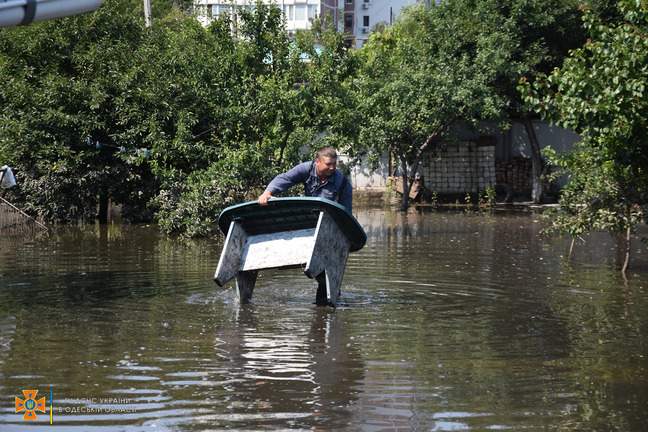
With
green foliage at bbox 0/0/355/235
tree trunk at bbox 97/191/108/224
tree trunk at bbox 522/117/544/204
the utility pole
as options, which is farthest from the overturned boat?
tree trunk at bbox 522/117/544/204

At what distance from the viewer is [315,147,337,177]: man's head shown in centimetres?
1138

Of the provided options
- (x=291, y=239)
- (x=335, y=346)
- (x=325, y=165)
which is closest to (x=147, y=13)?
(x=291, y=239)

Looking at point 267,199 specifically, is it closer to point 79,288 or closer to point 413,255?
point 79,288

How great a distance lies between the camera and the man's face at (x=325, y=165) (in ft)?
37.3

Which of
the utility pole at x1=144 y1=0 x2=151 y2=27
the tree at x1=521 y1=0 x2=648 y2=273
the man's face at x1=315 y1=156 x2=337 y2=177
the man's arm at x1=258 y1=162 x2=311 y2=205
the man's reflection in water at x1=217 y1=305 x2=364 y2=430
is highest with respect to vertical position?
the utility pole at x1=144 y1=0 x2=151 y2=27

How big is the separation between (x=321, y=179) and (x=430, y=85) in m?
17.6

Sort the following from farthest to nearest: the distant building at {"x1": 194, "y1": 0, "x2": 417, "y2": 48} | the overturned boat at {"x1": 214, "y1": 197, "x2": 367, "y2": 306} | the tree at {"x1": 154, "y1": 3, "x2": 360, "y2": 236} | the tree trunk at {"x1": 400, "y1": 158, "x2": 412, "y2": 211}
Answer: the distant building at {"x1": 194, "y1": 0, "x2": 417, "y2": 48} < the tree trunk at {"x1": 400, "y1": 158, "x2": 412, "y2": 211} < the tree at {"x1": 154, "y1": 3, "x2": 360, "y2": 236} < the overturned boat at {"x1": 214, "y1": 197, "x2": 367, "y2": 306}

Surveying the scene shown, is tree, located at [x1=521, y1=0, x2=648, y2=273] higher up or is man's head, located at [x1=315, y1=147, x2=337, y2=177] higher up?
tree, located at [x1=521, y1=0, x2=648, y2=273]

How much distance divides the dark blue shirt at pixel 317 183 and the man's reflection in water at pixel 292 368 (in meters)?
1.26

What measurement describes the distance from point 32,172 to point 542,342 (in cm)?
1725

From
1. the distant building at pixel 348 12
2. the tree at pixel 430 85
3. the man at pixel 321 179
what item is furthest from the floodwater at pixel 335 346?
the distant building at pixel 348 12

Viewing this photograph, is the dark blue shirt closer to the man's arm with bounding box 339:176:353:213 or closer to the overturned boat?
the man's arm with bounding box 339:176:353:213

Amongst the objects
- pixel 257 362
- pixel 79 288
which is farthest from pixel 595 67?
pixel 79 288

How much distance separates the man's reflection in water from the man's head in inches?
60.5
